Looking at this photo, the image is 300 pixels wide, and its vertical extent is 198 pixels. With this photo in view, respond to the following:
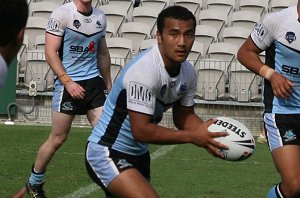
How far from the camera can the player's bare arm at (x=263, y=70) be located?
7.88m

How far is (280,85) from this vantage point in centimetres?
788

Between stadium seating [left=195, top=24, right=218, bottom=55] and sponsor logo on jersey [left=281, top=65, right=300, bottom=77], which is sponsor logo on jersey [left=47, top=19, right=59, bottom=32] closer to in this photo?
sponsor logo on jersey [left=281, top=65, right=300, bottom=77]

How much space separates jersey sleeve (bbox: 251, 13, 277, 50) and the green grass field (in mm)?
2881

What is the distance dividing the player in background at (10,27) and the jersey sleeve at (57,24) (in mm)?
5650

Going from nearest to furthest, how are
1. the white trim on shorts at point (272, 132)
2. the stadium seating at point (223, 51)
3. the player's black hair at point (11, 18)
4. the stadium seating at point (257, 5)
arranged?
1. the player's black hair at point (11, 18)
2. the white trim on shorts at point (272, 132)
3. the stadium seating at point (223, 51)
4. the stadium seating at point (257, 5)

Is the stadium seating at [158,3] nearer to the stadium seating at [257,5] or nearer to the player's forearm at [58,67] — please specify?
the stadium seating at [257,5]

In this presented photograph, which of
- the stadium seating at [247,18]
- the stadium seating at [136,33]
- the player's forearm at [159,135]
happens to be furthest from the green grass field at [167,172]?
the stadium seating at [247,18]

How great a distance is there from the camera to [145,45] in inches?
775

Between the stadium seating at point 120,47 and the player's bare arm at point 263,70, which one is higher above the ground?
the player's bare arm at point 263,70

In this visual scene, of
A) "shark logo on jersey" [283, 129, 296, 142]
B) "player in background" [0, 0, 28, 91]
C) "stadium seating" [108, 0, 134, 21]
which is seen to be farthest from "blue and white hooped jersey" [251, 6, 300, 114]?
"stadium seating" [108, 0, 134, 21]

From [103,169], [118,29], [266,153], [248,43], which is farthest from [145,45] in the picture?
[103,169]

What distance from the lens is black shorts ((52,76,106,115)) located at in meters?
10.3

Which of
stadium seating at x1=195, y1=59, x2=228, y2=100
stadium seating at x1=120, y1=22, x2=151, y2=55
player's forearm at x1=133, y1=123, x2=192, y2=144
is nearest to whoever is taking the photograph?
player's forearm at x1=133, y1=123, x2=192, y2=144

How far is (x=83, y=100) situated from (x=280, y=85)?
3122mm
